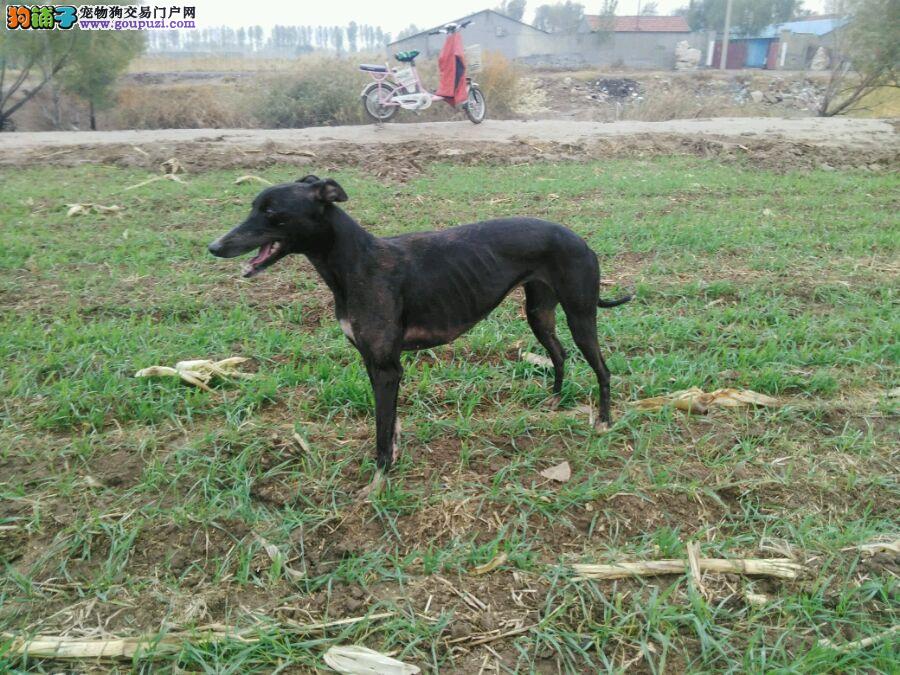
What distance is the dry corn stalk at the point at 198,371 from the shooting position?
3.88 metres

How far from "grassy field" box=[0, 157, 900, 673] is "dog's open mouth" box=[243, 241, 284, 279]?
3.20 feet

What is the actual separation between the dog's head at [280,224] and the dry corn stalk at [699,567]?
1.82m

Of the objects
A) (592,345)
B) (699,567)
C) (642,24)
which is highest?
(642,24)

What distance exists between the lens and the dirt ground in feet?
38.1

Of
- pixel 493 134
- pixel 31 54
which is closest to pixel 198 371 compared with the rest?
pixel 493 134

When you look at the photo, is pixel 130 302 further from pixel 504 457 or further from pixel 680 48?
pixel 680 48

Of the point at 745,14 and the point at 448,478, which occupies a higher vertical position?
the point at 745,14

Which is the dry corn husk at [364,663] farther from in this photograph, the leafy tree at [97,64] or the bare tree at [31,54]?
the leafy tree at [97,64]

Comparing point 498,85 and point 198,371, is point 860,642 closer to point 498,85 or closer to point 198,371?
point 198,371

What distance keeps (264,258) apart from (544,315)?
1628 millimetres

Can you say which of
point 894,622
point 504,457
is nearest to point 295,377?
point 504,457

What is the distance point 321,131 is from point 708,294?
11829 mm

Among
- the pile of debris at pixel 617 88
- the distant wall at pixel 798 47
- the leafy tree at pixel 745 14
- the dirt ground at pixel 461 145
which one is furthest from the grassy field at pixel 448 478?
the leafy tree at pixel 745 14

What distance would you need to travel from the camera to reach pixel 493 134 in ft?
48.8
